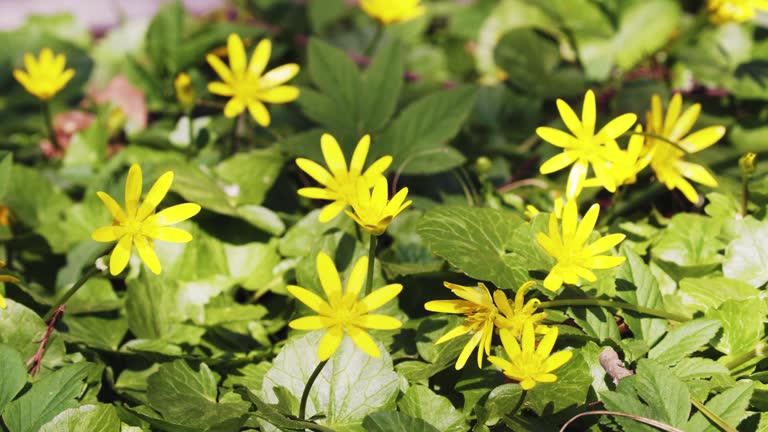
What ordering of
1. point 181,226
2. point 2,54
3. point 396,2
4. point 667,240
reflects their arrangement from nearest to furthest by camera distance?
point 667,240, point 181,226, point 396,2, point 2,54

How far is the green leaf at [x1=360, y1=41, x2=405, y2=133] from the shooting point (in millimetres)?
1497

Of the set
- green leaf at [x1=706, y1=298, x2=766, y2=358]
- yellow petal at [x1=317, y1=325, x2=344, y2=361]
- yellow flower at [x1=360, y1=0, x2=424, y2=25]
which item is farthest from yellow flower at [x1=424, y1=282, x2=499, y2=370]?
yellow flower at [x1=360, y1=0, x2=424, y2=25]

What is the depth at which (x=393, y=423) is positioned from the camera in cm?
94

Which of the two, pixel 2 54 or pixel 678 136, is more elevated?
pixel 2 54

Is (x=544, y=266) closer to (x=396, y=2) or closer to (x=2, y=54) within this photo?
(x=396, y=2)

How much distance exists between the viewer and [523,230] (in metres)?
1.13

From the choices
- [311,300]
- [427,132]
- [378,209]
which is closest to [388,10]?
[427,132]

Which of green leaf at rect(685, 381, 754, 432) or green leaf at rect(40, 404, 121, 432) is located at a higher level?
green leaf at rect(40, 404, 121, 432)

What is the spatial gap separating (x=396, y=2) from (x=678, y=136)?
2.37 feet

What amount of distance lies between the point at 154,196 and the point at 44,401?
12.1 inches

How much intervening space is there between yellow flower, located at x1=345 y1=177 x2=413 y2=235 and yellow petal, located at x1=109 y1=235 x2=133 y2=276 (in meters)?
0.29

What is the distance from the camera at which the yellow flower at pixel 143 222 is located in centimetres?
99

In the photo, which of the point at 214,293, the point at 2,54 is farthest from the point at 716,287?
the point at 2,54

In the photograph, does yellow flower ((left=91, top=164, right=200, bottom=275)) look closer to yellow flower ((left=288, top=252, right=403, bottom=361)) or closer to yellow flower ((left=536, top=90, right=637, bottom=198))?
yellow flower ((left=288, top=252, right=403, bottom=361))
